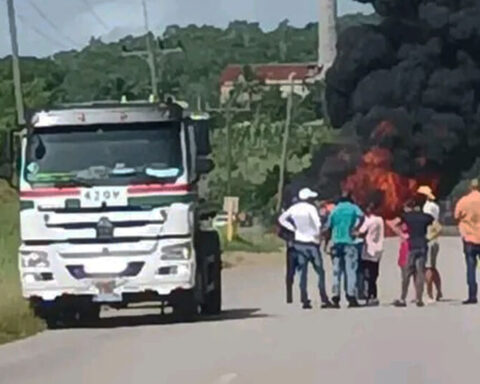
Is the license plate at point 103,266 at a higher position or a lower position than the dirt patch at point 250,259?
higher

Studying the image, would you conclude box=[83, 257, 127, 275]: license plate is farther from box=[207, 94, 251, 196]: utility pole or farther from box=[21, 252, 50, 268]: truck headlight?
box=[207, 94, 251, 196]: utility pole

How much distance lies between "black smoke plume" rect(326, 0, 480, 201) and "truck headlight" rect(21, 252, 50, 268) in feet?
168

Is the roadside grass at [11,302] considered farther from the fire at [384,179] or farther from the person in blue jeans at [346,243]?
the fire at [384,179]

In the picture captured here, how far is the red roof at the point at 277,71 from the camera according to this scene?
103 metres

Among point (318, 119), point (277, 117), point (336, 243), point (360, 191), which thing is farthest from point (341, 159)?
point (336, 243)

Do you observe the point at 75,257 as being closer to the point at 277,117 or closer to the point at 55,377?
the point at 55,377

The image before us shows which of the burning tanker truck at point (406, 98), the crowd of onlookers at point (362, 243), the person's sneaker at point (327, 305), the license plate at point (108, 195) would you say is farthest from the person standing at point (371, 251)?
the burning tanker truck at point (406, 98)

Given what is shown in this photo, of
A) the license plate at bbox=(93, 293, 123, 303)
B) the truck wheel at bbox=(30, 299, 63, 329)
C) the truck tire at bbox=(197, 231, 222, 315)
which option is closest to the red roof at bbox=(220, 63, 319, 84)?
the truck tire at bbox=(197, 231, 222, 315)

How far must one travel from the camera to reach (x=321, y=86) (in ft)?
291

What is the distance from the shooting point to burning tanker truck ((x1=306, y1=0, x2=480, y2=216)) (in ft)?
246

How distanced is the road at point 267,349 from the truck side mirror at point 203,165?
90.5 inches

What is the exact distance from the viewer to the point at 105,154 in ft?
76.2

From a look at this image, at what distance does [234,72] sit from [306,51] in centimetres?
2842

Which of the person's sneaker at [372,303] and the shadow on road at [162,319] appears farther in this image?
the person's sneaker at [372,303]
